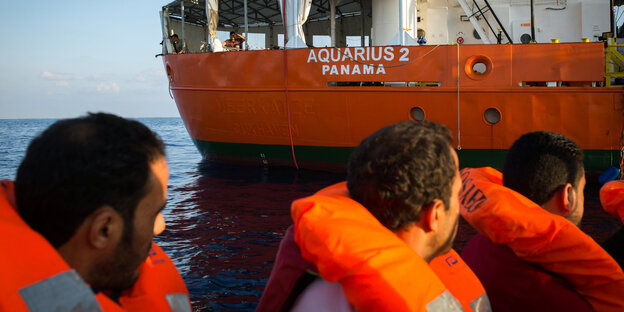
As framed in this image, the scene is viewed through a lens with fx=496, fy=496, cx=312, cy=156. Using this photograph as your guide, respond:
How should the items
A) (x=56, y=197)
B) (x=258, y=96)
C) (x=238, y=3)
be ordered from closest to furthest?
(x=56, y=197) < (x=258, y=96) < (x=238, y=3)

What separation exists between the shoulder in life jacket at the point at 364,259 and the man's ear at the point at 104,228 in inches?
19.1

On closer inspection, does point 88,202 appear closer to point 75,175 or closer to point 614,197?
point 75,175

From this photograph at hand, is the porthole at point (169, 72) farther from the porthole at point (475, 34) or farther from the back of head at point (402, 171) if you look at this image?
the back of head at point (402, 171)

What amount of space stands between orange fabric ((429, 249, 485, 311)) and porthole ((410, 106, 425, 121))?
596 cm

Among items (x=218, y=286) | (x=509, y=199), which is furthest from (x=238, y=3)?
(x=509, y=199)

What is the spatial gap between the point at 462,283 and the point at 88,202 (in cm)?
143

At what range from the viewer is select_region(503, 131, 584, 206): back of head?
7.09 ft

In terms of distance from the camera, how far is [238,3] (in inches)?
484

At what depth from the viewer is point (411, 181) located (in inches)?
54.3

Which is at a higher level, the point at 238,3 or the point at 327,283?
the point at 238,3

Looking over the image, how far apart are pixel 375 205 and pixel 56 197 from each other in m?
0.85

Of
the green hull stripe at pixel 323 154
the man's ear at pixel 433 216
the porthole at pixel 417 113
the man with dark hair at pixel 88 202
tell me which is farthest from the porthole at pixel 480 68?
the man with dark hair at pixel 88 202

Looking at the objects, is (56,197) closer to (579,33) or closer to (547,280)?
(547,280)

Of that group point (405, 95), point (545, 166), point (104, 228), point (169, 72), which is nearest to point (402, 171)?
point (104, 228)
